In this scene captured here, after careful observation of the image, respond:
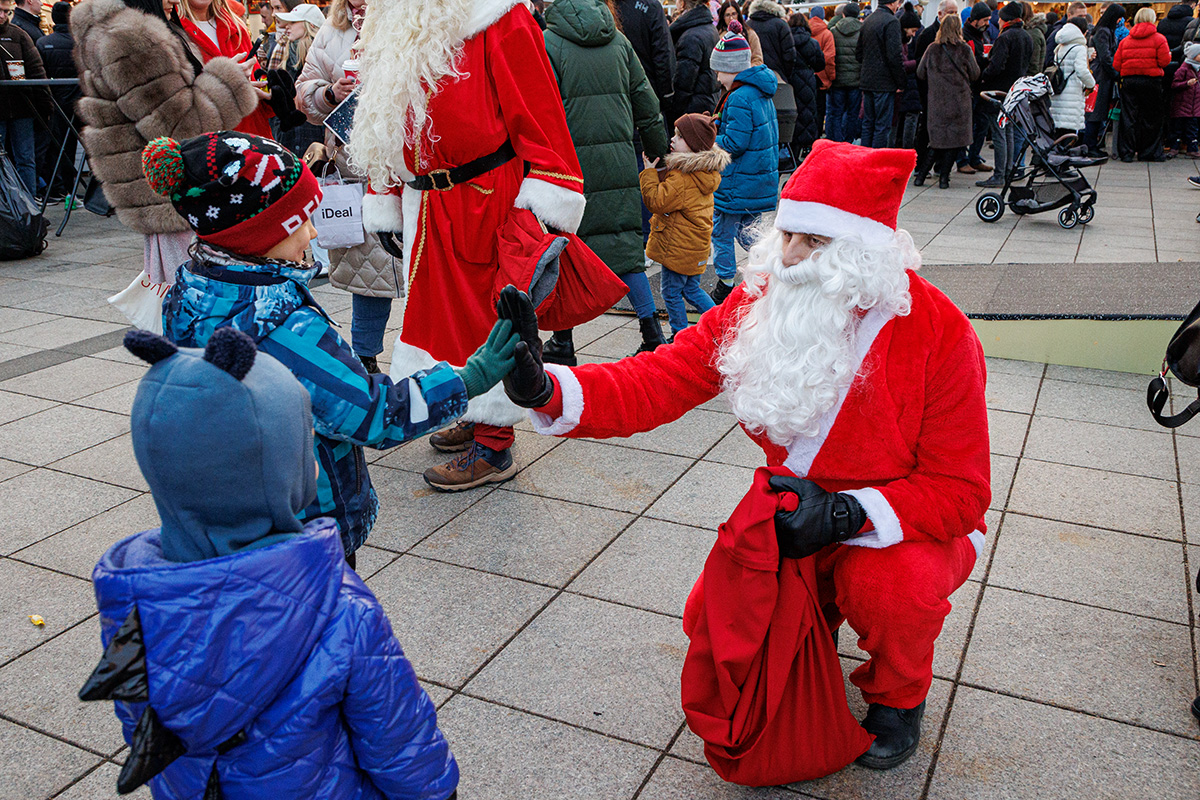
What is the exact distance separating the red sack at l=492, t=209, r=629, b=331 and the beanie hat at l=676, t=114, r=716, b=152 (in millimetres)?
2175

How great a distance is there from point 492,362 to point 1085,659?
2004 millimetres

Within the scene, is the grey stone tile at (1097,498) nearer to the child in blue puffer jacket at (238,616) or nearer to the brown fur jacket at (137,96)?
the child in blue puffer jacket at (238,616)

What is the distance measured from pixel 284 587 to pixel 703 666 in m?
1.20

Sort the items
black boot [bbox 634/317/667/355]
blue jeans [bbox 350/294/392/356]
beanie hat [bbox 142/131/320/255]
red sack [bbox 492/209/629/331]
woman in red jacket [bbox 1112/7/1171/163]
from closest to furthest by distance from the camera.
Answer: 1. beanie hat [bbox 142/131/320/255]
2. red sack [bbox 492/209/629/331]
3. blue jeans [bbox 350/294/392/356]
4. black boot [bbox 634/317/667/355]
5. woman in red jacket [bbox 1112/7/1171/163]

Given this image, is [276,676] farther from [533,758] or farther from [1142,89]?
[1142,89]

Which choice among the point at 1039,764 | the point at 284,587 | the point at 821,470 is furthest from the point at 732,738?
the point at 284,587

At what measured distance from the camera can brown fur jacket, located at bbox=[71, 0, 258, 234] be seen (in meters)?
4.36

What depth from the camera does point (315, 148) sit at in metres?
4.75

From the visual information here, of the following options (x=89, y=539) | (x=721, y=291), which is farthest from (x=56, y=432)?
(x=721, y=291)

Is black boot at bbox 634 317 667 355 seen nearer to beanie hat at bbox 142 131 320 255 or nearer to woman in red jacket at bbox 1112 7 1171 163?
beanie hat at bbox 142 131 320 255

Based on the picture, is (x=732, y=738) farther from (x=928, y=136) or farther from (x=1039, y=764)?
(x=928, y=136)

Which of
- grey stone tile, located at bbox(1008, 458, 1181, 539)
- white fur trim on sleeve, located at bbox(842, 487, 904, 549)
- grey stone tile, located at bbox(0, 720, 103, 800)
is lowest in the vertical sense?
grey stone tile, located at bbox(1008, 458, 1181, 539)

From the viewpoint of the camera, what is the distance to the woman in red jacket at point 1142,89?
1248 centimetres

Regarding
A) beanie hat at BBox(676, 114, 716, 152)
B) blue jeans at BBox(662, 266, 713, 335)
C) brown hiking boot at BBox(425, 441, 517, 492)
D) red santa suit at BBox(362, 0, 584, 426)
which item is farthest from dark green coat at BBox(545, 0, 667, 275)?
brown hiking boot at BBox(425, 441, 517, 492)
